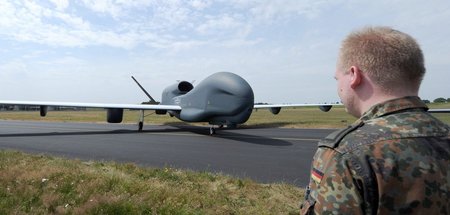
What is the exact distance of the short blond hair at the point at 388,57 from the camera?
1.56 m

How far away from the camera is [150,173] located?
802 cm

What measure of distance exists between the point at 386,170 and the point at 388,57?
457mm

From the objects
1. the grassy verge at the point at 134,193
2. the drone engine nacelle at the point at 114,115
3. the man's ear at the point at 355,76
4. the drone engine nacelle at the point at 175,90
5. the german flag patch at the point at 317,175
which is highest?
the man's ear at the point at 355,76

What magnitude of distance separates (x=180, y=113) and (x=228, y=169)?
42.6 ft

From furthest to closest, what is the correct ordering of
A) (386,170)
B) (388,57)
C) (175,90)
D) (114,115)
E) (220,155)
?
(175,90) < (114,115) < (220,155) < (388,57) < (386,170)

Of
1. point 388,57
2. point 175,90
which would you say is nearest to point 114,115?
point 175,90

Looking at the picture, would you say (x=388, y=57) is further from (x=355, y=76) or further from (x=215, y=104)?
(x=215, y=104)

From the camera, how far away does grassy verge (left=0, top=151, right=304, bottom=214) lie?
5.42 m

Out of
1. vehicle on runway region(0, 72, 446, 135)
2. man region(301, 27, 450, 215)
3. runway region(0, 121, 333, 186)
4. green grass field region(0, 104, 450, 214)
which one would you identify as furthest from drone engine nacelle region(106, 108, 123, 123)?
man region(301, 27, 450, 215)

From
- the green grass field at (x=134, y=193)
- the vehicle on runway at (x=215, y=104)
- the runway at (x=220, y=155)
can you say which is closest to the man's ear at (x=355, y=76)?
the green grass field at (x=134, y=193)

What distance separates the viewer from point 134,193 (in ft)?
20.3

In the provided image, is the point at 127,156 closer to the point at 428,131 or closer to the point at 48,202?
the point at 48,202

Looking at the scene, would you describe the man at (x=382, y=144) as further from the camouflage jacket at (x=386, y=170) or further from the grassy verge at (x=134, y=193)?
the grassy verge at (x=134, y=193)

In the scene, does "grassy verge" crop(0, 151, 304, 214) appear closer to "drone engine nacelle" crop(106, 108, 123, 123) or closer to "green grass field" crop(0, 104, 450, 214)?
"green grass field" crop(0, 104, 450, 214)
